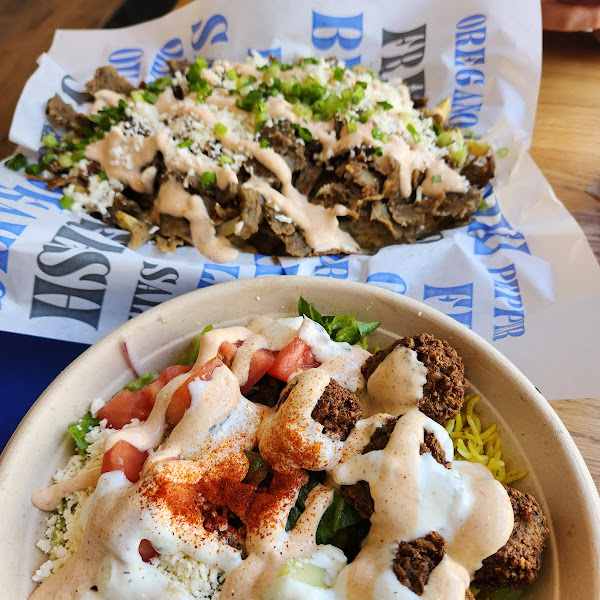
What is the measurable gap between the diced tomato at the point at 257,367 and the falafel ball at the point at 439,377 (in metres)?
0.35

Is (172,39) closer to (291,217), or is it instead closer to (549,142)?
(291,217)

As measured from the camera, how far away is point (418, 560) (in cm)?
130

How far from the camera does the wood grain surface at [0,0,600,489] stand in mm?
2771

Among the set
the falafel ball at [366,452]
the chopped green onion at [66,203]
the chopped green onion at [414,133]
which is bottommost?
the falafel ball at [366,452]

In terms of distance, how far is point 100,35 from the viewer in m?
3.17

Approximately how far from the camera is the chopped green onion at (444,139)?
2793mm

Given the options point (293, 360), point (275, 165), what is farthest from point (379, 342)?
point (275, 165)

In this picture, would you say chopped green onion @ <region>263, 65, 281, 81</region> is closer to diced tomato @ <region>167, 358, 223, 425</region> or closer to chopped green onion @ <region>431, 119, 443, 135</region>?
chopped green onion @ <region>431, 119, 443, 135</region>

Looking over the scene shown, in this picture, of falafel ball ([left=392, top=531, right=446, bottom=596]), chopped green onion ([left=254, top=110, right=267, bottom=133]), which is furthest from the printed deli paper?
falafel ball ([left=392, top=531, right=446, bottom=596])

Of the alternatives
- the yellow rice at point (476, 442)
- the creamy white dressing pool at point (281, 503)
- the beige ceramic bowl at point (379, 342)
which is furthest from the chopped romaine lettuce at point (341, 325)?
the yellow rice at point (476, 442)

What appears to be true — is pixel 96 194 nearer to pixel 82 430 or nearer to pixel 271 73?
pixel 271 73

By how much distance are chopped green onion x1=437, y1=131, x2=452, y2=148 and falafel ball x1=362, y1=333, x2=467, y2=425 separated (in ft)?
4.81

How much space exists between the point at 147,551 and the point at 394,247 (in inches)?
64.0

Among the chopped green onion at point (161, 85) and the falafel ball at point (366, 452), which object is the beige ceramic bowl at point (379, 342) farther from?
the chopped green onion at point (161, 85)
